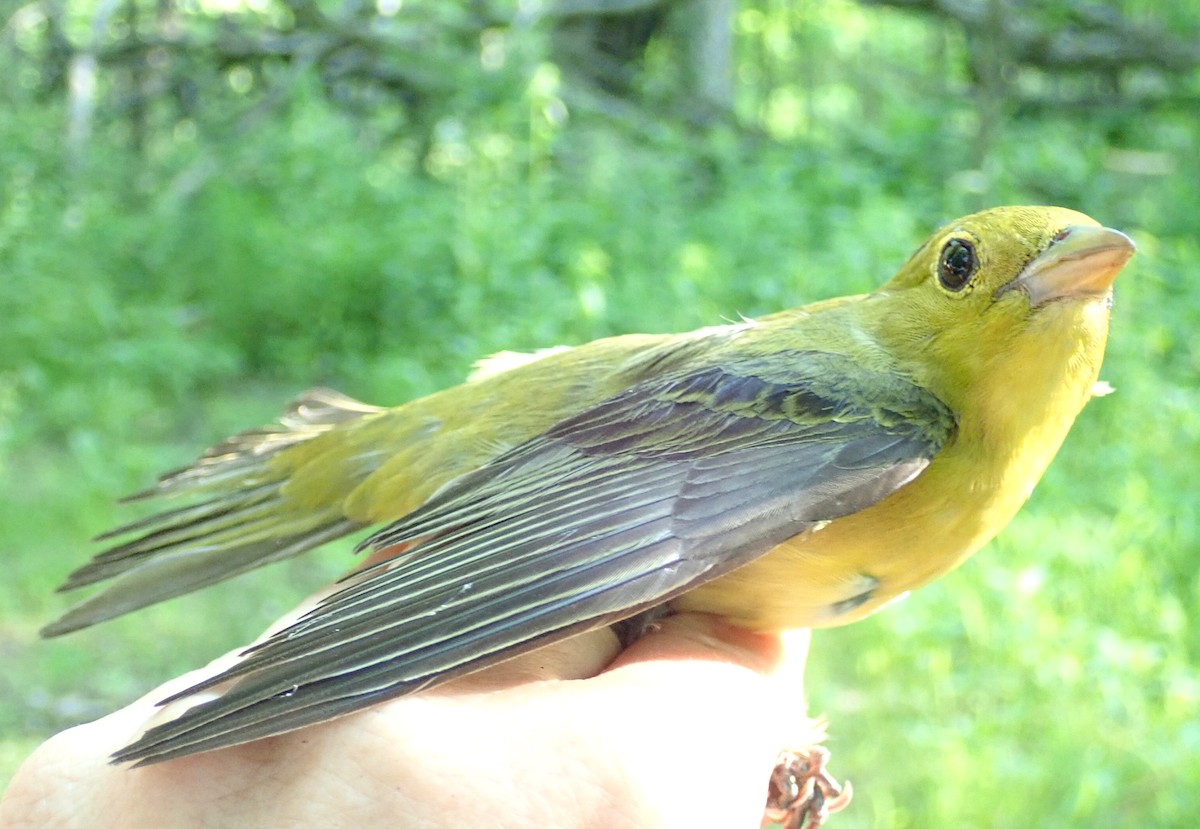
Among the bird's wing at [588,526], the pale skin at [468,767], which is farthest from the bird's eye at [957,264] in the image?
the pale skin at [468,767]

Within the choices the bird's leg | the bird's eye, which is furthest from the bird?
the bird's leg

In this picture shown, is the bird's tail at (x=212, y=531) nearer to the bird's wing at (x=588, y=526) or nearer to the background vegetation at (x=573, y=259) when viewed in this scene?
the bird's wing at (x=588, y=526)

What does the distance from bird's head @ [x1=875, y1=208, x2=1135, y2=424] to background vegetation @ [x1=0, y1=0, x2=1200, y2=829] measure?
179 cm

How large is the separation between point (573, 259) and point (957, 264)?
15.7ft

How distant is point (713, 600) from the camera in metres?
2.42

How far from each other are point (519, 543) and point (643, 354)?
3.11ft

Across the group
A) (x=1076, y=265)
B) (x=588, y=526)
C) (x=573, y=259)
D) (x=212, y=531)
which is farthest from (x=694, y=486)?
(x=573, y=259)

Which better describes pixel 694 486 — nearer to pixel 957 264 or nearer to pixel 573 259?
pixel 957 264

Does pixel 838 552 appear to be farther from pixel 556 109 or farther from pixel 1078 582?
pixel 556 109

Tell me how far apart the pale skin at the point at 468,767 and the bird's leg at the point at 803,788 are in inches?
29.3

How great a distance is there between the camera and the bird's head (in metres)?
2.22

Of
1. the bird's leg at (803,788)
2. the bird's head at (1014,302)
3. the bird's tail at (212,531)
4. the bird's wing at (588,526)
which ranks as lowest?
the bird's leg at (803,788)

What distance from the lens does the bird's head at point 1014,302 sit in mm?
2225

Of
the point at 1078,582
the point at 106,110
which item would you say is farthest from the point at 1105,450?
the point at 106,110
